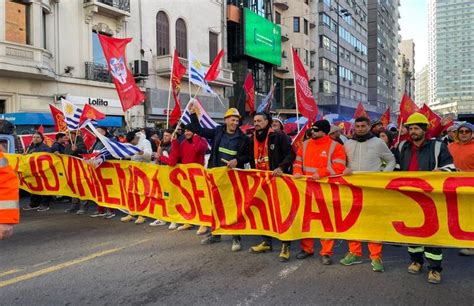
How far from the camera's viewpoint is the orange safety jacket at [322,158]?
5.41 meters

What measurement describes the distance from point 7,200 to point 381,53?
3440 inches

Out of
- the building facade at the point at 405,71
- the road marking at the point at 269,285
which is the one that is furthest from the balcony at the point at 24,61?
the building facade at the point at 405,71

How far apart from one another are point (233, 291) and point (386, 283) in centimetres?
163

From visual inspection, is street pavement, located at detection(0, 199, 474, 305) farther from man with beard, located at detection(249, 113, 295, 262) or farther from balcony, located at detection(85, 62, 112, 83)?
balcony, located at detection(85, 62, 112, 83)

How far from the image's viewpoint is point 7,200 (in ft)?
9.55

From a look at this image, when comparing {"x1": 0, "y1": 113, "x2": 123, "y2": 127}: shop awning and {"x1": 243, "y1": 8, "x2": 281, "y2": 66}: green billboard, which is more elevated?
{"x1": 243, "y1": 8, "x2": 281, "y2": 66}: green billboard

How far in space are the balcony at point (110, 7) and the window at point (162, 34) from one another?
2965mm

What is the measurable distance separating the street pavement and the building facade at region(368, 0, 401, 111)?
76.8 meters

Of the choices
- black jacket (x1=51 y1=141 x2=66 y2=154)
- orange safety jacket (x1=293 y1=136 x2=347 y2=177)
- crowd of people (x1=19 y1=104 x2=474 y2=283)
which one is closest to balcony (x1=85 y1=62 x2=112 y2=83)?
black jacket (x1=51 y1=141 x2=66 y2=154)

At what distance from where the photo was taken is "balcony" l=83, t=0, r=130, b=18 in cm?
2212

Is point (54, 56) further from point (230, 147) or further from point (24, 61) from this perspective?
point (230, 147)

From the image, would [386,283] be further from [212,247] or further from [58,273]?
[58,273]

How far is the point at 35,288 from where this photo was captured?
177 inches

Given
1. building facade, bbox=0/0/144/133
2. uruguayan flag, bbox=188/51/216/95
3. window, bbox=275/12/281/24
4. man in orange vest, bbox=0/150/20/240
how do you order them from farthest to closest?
window, bbox=275/12/281/24
building facade, bbox=0/0/144/133
uruguayan flag, bbox=188/51/216/95
man in orange vest, bbox=0/150/20/240
